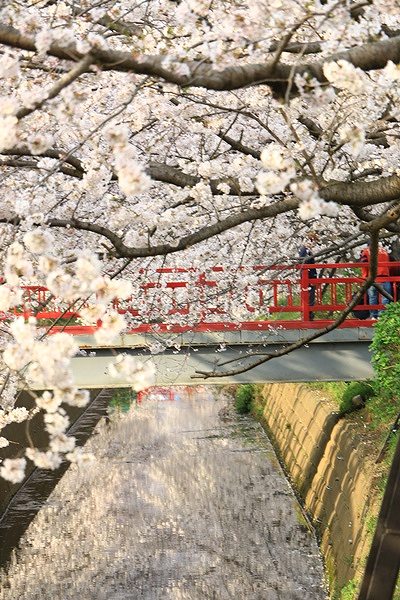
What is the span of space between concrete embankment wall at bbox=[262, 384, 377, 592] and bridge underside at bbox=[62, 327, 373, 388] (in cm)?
143

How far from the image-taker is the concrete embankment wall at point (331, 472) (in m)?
13.2

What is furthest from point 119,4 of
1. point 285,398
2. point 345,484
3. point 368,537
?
point 285,398

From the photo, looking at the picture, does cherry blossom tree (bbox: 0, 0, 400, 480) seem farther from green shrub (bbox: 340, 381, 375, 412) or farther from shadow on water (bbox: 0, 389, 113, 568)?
shadow on water (bbox: 0, 389, 113, 568)

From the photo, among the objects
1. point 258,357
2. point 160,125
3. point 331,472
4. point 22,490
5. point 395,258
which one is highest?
point 160,125

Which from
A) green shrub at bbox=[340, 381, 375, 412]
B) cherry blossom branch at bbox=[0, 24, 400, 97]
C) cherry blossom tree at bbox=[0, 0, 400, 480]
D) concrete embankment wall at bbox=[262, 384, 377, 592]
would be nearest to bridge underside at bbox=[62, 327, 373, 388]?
concrete embankment wall at bbox=[262, 384, 377, 592]

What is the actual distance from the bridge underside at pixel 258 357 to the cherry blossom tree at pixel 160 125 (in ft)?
7.16

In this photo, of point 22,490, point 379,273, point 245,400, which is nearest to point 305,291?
point 379,273

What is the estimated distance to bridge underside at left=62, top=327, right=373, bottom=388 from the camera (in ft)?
44.2

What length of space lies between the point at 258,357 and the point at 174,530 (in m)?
5.95

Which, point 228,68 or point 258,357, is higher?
point 228,68

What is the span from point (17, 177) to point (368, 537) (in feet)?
19.2

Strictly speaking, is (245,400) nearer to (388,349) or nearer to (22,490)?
(22,490)

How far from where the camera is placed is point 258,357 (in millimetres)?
13586

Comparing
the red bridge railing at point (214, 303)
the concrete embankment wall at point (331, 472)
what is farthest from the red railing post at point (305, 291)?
the concrete embankment wall at point (331, 472)
